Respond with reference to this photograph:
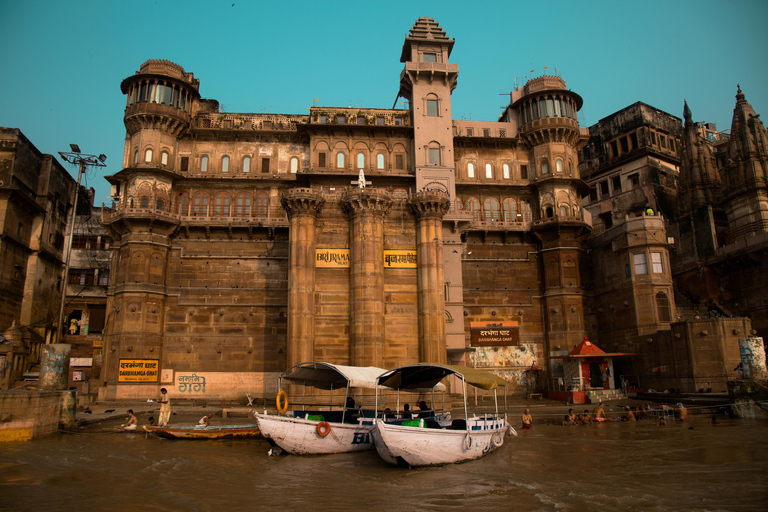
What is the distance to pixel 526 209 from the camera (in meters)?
42.7

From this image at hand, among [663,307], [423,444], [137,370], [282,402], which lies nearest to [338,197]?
[282,402]

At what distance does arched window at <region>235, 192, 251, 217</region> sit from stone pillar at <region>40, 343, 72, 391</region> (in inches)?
711

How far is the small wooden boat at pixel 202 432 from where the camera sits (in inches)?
840

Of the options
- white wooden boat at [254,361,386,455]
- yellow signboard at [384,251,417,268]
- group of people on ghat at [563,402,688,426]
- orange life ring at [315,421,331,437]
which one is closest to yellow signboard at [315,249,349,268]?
yellow signboard at [384,251,417,268]

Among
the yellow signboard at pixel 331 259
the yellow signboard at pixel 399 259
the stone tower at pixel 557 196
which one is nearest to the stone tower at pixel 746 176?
the stone tower at pixel 557 196

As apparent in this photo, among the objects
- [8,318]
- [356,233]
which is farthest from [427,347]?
[8,318]

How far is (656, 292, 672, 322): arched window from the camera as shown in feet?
123

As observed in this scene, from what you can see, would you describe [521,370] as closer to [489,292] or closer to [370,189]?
[489,292]

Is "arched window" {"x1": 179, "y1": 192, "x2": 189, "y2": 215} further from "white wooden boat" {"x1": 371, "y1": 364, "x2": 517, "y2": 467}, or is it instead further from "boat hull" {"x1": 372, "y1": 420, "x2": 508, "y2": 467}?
"boat hull" {"x1": 372, "y1": 420, "x2": 508, "y2": 467}

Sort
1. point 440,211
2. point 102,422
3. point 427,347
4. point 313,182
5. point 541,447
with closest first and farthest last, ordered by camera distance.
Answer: point 541,447
point 102,422
point 427,347
point 440,211
point 313,182

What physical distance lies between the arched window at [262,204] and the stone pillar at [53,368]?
60.1 feet

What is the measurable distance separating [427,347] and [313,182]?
16496 mm

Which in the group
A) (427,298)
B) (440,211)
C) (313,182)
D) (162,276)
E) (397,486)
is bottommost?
(397,486)

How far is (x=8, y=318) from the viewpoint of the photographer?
4228cm
